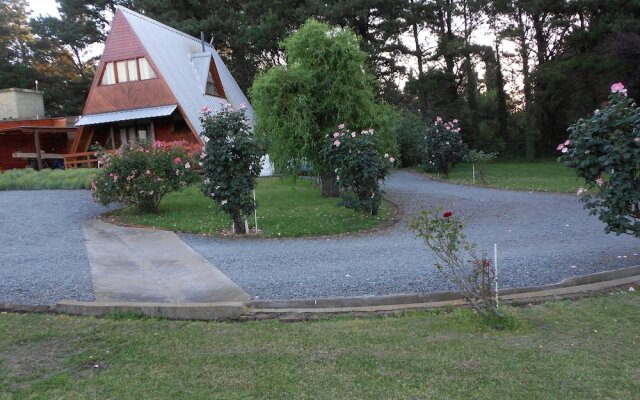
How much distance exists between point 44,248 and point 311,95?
8009 millimetres

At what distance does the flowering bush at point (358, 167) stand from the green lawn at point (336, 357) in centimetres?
628

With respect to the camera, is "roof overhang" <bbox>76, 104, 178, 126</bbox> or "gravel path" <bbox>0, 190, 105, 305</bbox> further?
"roof overhang" <bbox>76, 104, 178, 126</bbox>

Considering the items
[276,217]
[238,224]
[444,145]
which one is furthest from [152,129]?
[238,224]

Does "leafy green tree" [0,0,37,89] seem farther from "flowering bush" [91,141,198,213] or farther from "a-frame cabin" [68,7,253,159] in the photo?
"flowering bush" [91,141,198,213]

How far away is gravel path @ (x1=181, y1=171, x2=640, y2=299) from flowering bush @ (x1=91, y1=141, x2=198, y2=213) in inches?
118

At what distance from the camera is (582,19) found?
27828mm

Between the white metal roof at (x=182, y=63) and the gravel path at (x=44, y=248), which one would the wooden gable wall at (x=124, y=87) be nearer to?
the white metal roof at (x=182, y=63)

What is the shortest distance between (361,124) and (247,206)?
5.85 metres

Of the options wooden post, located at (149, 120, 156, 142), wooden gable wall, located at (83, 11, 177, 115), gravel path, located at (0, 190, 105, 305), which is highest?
wooden gable wall, located at (83, 11, 177, 115)

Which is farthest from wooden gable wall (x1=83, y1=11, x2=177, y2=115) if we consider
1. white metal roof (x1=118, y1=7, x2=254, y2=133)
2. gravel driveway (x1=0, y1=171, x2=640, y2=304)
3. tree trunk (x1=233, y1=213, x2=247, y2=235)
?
tree trunk (x1=233, y1=213, x2=247, y2=235)

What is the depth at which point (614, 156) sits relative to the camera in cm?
583

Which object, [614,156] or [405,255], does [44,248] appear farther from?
[614,156]

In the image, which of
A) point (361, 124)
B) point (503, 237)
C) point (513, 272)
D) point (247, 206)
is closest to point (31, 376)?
point (513, 272)

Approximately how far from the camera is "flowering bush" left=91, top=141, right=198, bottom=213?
1214 centimetres
